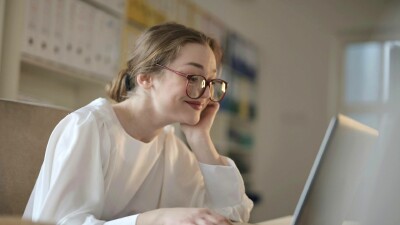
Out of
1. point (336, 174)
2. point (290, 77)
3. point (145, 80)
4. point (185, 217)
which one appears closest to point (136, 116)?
point (145, 80)

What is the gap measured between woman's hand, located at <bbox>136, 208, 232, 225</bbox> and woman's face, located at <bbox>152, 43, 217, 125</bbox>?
0.36 metres

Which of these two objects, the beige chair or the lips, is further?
the lips

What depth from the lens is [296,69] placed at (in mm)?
4746

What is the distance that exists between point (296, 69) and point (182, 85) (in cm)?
377

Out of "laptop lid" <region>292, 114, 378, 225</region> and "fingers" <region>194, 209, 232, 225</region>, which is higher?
"laptop lid" <region>292, 114, 378, 225</region>

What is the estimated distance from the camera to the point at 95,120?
40.4 inches

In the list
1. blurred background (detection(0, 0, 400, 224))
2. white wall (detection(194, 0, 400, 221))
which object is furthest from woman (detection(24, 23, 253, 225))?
white wall (detection(194, 0, 400, 221))

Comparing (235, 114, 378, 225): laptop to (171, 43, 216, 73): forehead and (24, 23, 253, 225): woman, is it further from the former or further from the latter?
(171, 43, 216, 73): forehead

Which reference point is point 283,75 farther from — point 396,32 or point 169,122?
point 169,122

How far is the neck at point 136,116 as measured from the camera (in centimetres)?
116

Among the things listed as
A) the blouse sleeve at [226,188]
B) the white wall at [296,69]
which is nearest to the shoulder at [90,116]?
the blouse sleeve at [226,188]

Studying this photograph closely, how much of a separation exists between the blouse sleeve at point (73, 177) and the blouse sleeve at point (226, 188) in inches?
13.1

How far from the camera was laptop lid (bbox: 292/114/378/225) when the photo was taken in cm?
73

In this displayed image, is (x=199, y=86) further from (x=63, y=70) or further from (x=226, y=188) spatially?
(x=63, y=70)
